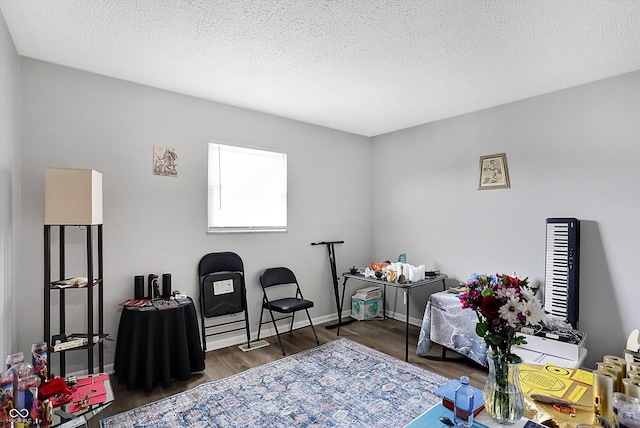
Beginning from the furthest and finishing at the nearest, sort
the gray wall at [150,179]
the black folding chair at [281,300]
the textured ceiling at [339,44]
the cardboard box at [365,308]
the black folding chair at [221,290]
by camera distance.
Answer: the cardboard box at [365,308], the black folding chair at [281,300], the black folding chair at [221,290], the gray wall at [150,179], the textured ceiling at [339,44]

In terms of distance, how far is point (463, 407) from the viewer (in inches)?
50.2

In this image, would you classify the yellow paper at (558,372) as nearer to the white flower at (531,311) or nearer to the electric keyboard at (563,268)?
the white flower at (531,311)

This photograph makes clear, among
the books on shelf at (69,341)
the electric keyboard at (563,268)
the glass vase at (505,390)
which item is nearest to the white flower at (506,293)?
the glass vase at (505,390)

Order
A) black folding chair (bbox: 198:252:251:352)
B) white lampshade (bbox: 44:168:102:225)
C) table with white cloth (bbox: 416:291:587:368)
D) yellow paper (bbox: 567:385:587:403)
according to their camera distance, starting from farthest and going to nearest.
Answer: black folding chair (bbox: 198:252:251:352) → table with white cloth (bbox: 416:291:587:368) → white lampshade (bbox: 44:168:102:225) → yellow paper (bbox: 567:385:587:403)

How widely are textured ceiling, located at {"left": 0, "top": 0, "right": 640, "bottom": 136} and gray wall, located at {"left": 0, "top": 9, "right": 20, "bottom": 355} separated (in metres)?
0.23

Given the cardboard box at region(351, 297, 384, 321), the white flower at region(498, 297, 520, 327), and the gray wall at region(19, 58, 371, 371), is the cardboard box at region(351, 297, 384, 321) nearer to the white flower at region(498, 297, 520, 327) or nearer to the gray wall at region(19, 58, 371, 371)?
the gray wall at region(19, 58, 371, 371)

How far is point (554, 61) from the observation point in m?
2.56

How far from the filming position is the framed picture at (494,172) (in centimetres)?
351

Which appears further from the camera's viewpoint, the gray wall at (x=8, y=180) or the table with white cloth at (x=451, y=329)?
the table with white cloth at (x=451, y=329)

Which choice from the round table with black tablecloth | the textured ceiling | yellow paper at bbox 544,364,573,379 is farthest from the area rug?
the textured ceiling

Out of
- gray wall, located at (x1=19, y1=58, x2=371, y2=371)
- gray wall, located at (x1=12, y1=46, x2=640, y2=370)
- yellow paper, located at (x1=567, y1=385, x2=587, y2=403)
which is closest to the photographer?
yellow paper, located at (x1=567, y1=385, x2=587, y2=403)

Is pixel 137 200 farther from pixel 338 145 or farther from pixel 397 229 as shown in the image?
pixel 397 229

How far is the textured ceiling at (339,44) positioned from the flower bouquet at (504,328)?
→ 1.64 metres

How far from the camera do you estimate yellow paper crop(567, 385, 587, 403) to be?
54.6 inches
